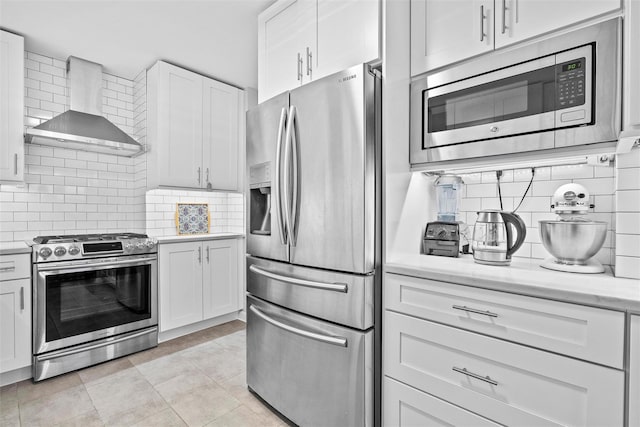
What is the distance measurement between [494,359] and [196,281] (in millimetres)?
2748

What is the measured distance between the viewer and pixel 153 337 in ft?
9.23

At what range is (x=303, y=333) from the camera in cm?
161

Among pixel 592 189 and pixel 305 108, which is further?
pixel 305 108

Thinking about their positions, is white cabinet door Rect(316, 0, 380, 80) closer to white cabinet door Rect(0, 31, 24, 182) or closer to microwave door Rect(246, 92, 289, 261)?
microwave door Rect(246, 92, 289, 261)

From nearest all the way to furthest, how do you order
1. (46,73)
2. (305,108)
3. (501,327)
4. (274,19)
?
(501,327) < (305,108) < (274,19) < (46,73)

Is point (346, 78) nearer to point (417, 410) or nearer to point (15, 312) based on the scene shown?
point (417, 410)

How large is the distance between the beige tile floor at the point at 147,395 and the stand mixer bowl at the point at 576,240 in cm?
169

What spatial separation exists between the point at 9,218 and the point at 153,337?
63.3 inches

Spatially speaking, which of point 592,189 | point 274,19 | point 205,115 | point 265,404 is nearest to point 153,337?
point 265,404

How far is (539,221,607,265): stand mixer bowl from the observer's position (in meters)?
1.29

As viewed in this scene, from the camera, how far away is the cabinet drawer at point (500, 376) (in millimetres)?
962

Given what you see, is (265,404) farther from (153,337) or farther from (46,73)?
(46,73)

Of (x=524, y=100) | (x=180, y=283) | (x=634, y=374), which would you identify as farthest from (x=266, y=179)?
(x=180, y=283)

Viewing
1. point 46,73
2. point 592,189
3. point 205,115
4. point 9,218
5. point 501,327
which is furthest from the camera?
point 205,115
